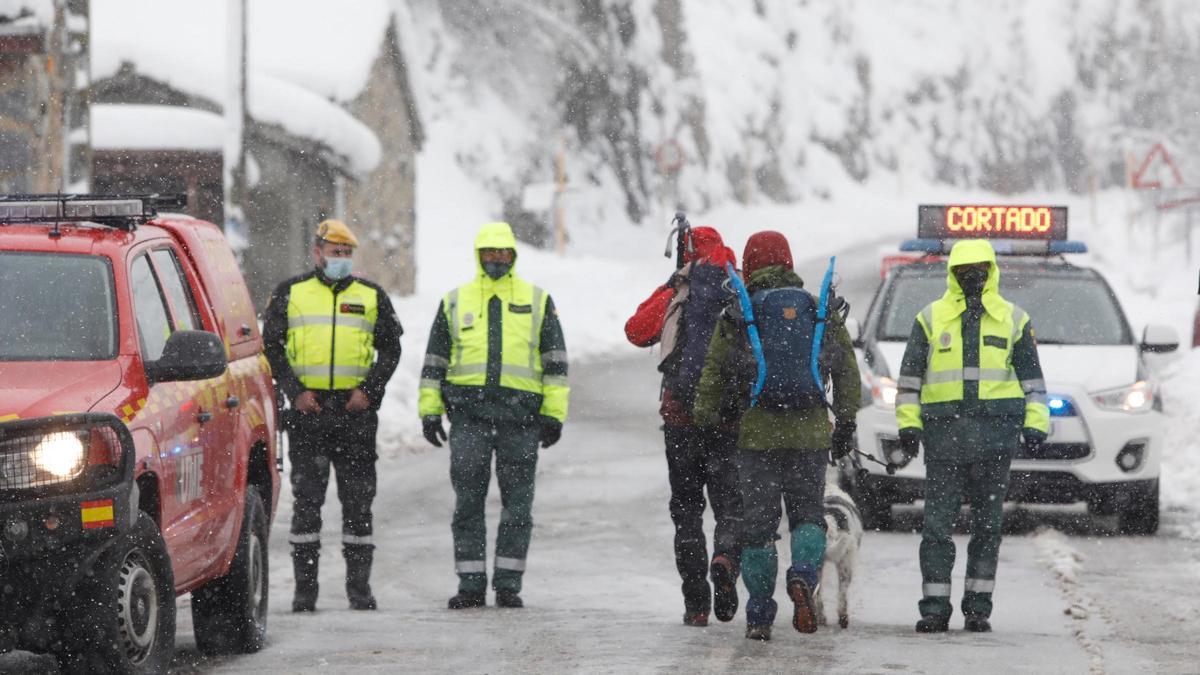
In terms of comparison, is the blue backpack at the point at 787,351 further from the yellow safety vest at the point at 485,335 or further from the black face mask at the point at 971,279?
the yellow safety vest at the point at 485,335

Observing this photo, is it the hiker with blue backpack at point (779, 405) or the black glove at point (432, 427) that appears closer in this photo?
the hiker with blue backpack at point (779, 405)

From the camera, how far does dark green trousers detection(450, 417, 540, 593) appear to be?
406 inches

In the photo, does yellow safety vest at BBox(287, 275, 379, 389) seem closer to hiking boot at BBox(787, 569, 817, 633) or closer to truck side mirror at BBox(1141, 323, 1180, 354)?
hiking boot at BBox(787, 569, 817, 633)

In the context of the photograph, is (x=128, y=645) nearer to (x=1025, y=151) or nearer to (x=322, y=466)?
(x=322, y=466)

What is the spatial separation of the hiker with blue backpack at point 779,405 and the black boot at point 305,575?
276 cm

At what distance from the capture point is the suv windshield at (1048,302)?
13555 mm

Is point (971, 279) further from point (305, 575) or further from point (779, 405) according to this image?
point (305, 575)

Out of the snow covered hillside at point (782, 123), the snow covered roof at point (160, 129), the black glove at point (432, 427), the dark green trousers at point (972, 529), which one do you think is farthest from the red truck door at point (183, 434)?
the snow covered roof at point (160, 129)

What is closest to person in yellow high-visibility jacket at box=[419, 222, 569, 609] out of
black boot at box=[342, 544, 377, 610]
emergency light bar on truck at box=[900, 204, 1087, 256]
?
black boot at box=[342, 544, 377, 610]

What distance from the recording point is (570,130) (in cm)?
5784

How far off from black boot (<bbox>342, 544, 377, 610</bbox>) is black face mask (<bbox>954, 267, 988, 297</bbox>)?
333 centimetres

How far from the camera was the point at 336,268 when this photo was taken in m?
10.5

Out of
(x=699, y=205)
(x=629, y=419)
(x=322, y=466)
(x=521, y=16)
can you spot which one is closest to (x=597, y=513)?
(x=322, y=466)

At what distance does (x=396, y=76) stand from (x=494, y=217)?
1298cm
